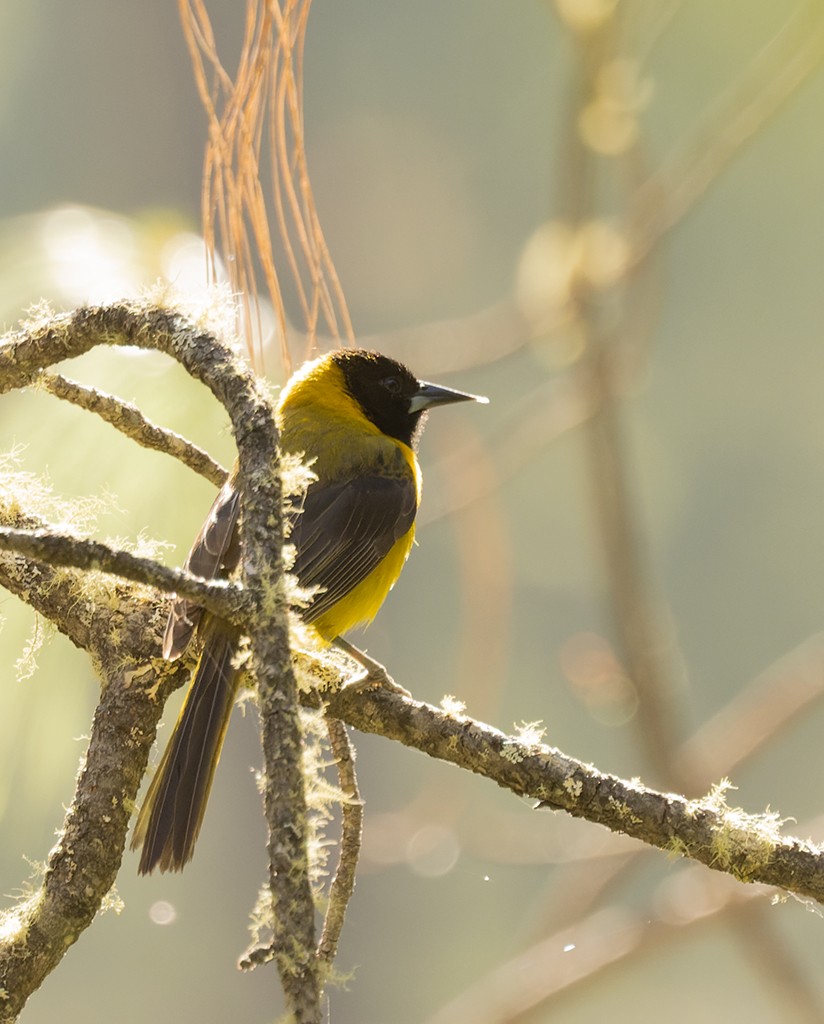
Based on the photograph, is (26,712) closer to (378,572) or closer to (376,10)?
(378,572)

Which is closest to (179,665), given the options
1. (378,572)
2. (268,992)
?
(378,572)

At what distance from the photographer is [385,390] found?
2.77m

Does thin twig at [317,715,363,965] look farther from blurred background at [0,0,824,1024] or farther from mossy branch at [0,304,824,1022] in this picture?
blurred background at [0,0,824,1024]

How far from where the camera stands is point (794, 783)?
9734 millimetres

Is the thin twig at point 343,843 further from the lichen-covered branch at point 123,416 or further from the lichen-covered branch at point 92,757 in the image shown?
the lichen-covered branch at point 123,416

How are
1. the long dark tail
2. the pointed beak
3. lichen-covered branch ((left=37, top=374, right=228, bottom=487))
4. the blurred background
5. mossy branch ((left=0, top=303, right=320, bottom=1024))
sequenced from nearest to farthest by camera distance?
mossy branch ((left=0, top=303, right=320, bottom=1024)) → the long dark tail → lichen-covered branch ((left=37, top=374, right=228, bottom=487)) → the pointed beak → the blurred background

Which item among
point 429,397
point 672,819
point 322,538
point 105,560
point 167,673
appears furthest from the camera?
point 429,397

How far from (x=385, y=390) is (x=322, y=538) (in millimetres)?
733

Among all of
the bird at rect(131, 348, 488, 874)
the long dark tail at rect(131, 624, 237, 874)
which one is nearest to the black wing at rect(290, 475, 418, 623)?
the bird at rect(131, 348, 488, 874)

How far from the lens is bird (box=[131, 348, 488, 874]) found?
1.44m

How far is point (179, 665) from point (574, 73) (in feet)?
5.82

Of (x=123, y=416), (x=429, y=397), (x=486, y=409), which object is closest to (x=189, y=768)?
(x=123, y=416)

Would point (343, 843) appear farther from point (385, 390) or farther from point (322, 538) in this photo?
point (385, 390)

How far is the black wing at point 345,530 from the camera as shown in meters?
2.04
